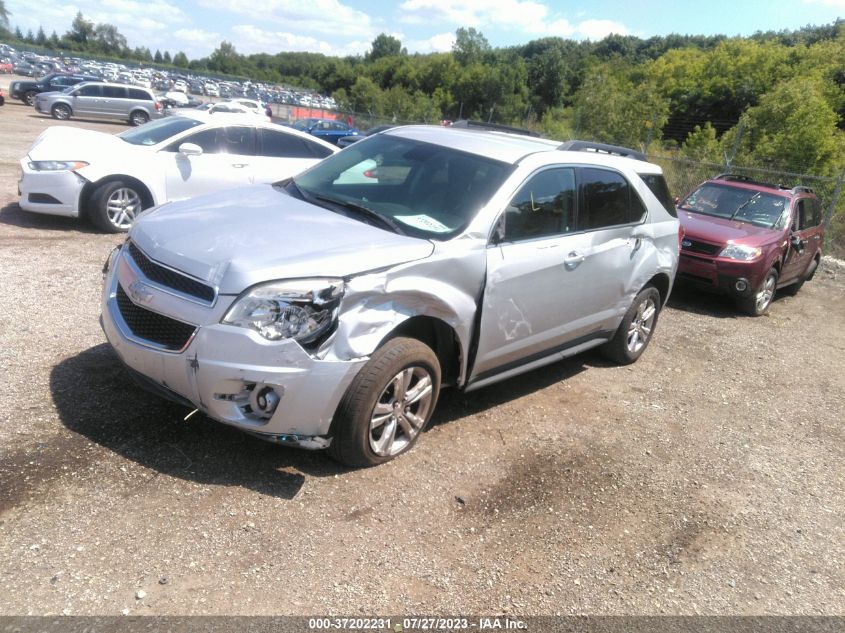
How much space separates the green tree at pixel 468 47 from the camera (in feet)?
292

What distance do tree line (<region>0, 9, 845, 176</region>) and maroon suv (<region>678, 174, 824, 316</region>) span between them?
26.1ft

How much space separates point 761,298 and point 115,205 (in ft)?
28.0

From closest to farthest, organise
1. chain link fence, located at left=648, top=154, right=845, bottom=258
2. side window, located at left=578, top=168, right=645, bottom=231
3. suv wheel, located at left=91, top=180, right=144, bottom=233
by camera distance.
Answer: side window, located at left=578, top=168, right=645, bottom=231
suv wheel, located at left=91, top=180, right=144, bottom=233
chain link fence, located at left=648, top=154, right=845, bottom=258

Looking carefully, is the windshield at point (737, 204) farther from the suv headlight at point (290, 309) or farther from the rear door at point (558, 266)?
the suv headlight at point (290, 309)

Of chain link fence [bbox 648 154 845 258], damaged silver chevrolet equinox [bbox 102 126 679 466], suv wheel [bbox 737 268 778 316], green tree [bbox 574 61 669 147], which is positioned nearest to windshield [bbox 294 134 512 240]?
damaged silver chevrolet equinox [bbox 102 126 679 466]

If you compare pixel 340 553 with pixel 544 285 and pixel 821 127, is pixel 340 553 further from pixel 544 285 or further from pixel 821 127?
pixel 821 127

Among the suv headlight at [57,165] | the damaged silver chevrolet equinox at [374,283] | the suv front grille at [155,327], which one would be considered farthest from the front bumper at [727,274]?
the suv headlight at [57,165]

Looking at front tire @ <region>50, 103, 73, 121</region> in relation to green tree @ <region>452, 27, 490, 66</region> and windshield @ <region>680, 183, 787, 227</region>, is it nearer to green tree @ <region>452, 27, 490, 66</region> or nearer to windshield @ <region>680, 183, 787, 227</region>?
windshield @ <region>680, 183, 787, 227</region>

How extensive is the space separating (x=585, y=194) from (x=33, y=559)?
4079 millimetres

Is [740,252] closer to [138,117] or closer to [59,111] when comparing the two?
[138,117]

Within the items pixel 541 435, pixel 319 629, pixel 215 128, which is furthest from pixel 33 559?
pixel 215 128

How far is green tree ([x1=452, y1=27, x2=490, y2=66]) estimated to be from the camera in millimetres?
88875

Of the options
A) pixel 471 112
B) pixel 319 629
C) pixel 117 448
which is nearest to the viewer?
pixel 319 629

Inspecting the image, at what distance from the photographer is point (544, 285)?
4.47 metres
